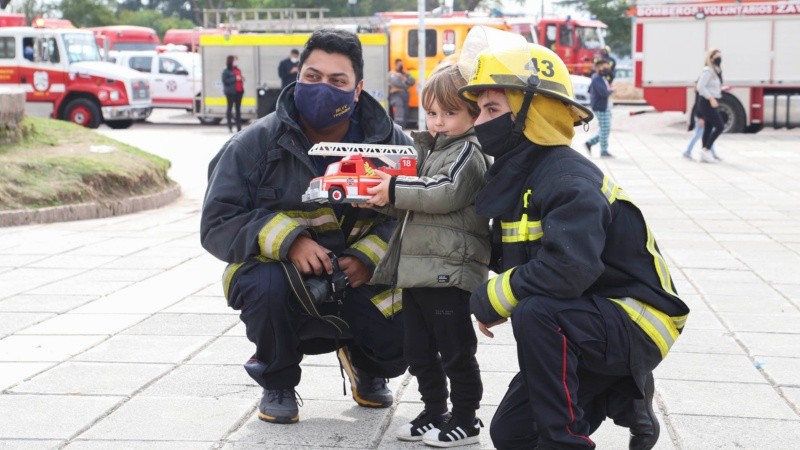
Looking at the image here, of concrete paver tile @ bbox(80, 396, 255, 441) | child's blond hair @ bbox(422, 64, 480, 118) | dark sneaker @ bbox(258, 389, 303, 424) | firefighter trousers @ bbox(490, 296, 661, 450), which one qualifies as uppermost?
child's blond hair @ bbox(422, 64, 480, 118)

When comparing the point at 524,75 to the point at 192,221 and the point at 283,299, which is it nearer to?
the point at 283,299

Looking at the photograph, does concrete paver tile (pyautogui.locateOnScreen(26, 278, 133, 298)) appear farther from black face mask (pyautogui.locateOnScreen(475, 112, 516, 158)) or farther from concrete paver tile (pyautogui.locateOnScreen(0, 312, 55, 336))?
black face mask (pyautogui.locateOnScreen(475, 112, 516, 158))

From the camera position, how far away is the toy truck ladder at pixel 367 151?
170 inches

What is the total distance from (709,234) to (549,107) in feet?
23.3

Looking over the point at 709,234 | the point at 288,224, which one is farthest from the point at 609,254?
the point at 709,234

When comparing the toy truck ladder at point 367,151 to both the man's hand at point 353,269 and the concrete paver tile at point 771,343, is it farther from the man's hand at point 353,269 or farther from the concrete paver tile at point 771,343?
the concrete paver tile at point 771,343

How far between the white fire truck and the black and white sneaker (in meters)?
24.2

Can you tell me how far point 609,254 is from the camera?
150 inches

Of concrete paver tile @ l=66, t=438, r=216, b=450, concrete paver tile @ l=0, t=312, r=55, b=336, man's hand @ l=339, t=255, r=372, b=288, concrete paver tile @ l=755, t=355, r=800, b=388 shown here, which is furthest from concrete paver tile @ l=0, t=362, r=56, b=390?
concrete paver tile @ l=755, t=355, r=800, b=388

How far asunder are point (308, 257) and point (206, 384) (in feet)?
3.58

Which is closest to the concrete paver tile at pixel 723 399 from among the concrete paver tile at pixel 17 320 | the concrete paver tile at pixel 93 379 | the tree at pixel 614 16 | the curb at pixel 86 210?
the concrete paver tile at pixel 93 379

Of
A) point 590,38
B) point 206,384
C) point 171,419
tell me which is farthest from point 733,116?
point 171,419

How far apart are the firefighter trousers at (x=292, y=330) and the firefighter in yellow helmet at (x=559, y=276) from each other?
960 millimetres

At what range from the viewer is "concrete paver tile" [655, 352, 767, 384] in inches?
217
